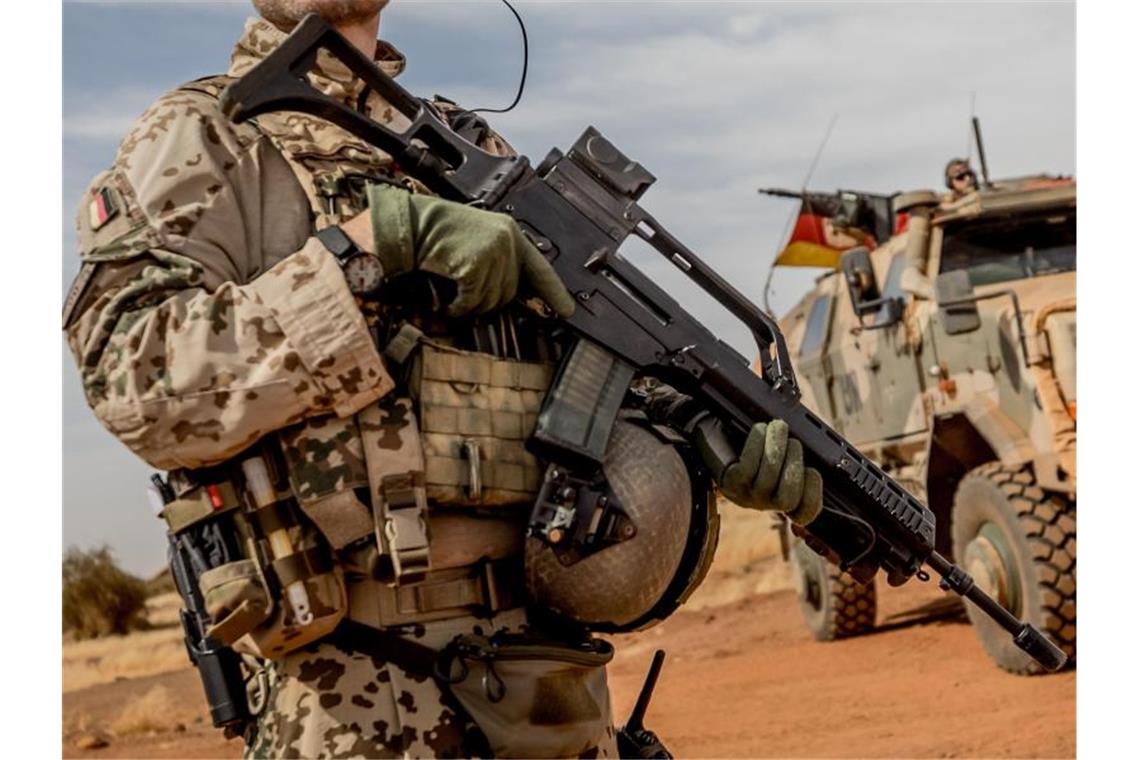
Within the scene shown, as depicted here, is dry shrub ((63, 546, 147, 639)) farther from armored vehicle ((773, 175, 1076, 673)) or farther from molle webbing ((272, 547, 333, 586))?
molle webbing ((272, 547, 333, 586))

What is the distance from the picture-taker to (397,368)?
2371 millimetres

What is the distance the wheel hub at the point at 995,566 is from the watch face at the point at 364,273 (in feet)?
21.6

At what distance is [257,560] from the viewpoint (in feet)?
7.51

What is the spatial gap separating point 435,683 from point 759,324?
94 cm

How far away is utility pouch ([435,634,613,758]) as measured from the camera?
7.67ft

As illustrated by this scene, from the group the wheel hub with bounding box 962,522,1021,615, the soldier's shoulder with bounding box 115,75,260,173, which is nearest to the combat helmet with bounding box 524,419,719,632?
the soldier's shoulder with bounding box 115,75,260,173

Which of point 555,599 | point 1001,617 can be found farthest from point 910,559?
point 555,599

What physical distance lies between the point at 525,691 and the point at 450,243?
66 centimetres

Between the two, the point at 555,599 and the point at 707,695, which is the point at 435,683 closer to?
the point at 555,599

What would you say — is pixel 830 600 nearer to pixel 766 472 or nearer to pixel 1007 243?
pixel 1007 243

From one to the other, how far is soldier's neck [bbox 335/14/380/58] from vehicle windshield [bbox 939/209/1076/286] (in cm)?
718

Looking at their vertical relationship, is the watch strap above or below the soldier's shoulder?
below

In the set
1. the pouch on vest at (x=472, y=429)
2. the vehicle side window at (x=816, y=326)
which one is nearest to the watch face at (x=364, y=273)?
the pouch on vest at (x=472, y=429)

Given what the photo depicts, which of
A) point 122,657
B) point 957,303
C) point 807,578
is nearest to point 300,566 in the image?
point 957,303
